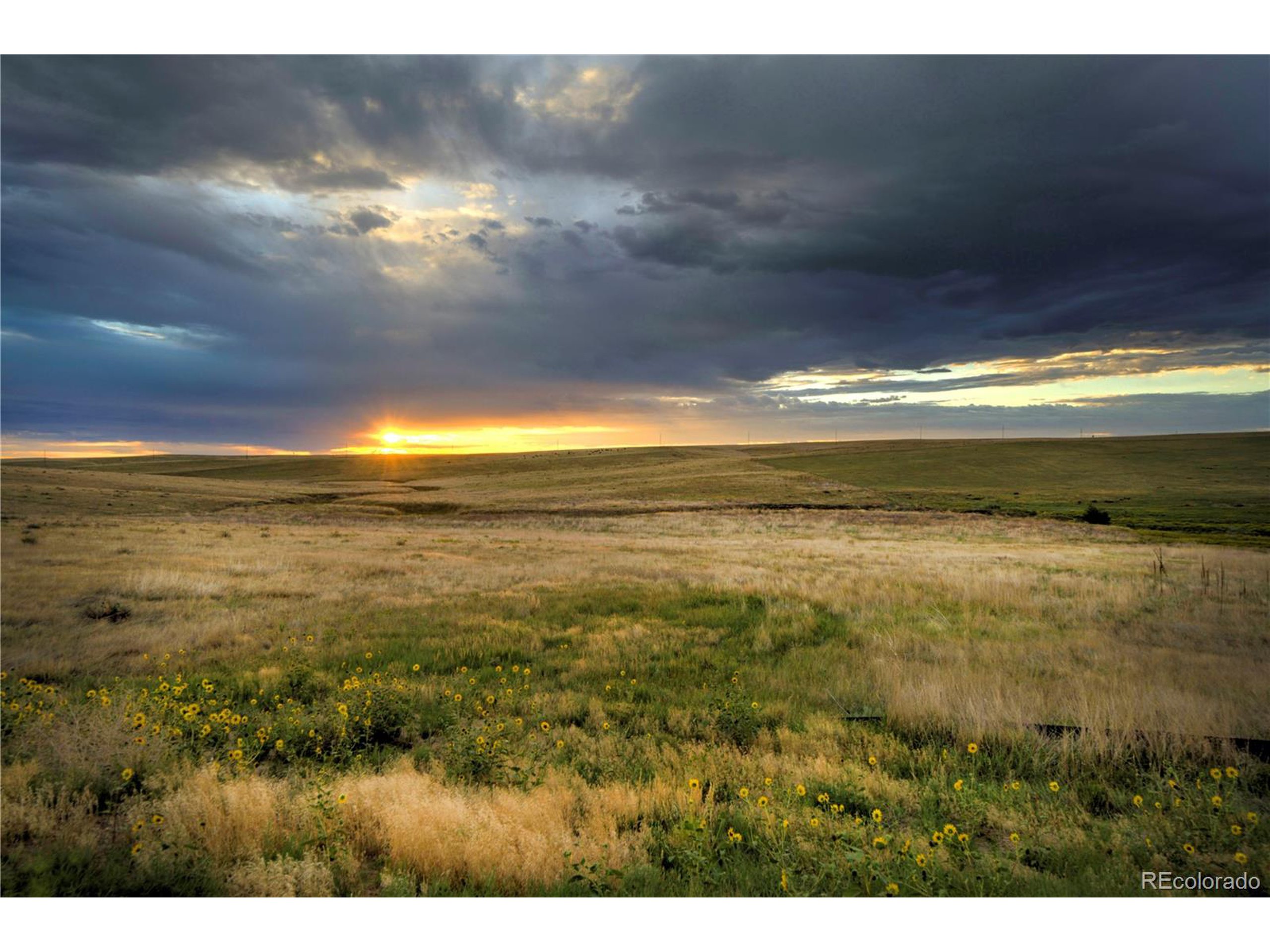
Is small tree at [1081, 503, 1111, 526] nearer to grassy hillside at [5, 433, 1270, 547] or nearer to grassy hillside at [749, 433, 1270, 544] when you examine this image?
grassy hillside at [749, 433, 1270, 544]

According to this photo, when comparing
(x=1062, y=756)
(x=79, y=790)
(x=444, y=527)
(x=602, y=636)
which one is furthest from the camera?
(x=444, y=527)

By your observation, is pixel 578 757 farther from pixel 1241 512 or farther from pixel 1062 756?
pixel 1241 512

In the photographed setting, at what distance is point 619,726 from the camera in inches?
253

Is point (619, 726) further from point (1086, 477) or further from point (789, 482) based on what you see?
point (1086, 477)

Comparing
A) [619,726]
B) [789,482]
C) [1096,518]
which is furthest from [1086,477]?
[619,726]

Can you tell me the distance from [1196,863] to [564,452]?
6068 inches

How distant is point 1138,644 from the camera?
30.7 feet

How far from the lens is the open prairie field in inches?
148

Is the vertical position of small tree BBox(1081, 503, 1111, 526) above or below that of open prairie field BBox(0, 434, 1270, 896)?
below

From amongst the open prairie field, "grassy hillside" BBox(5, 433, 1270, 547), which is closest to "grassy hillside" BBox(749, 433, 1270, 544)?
"grassy hillside" BBox(5, 433, 1270, 547)

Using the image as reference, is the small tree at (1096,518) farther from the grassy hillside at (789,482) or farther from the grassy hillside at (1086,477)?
the grassy hillside at (789,482)

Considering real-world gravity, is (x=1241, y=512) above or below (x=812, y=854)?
below

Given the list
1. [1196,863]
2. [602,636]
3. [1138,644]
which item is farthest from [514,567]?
[1196,863]

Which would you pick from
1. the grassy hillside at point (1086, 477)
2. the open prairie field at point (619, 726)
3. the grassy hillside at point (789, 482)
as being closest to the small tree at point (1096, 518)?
the grassy hillside at point (1086, 477)
